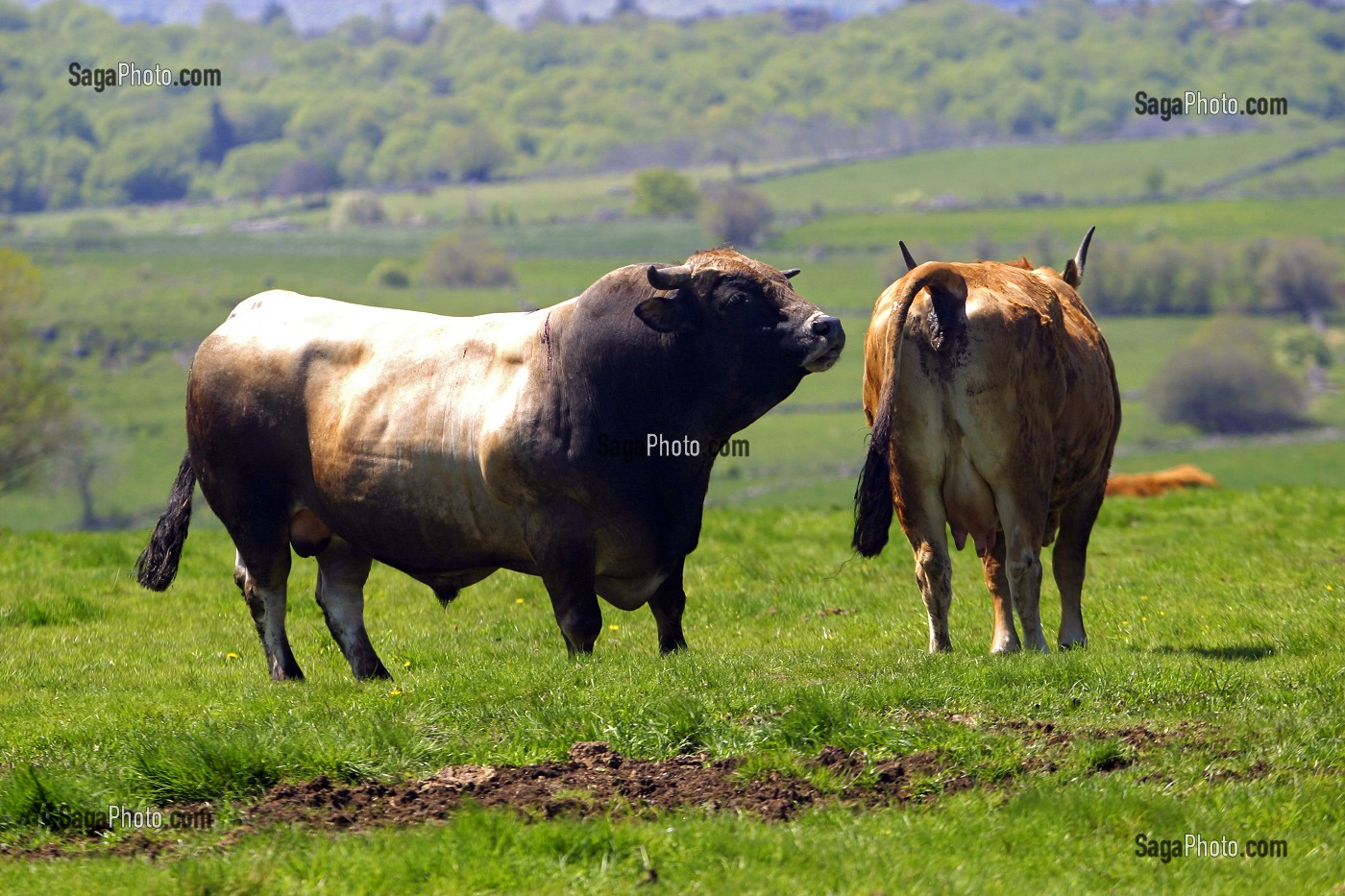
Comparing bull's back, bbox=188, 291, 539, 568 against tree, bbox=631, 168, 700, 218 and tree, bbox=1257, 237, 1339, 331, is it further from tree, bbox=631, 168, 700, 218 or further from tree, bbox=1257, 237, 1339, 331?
tree, bbox=631, 168, 700, 218

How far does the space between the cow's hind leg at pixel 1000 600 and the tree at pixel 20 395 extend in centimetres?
4650

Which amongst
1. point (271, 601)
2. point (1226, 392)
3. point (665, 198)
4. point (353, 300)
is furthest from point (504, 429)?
point (665, 198)

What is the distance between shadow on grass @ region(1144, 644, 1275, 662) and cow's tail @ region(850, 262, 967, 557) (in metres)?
1.96

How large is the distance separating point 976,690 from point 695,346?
2.80m

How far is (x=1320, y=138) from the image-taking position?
19538cm

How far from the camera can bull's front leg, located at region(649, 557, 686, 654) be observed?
10.6 meters

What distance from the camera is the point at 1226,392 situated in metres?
120

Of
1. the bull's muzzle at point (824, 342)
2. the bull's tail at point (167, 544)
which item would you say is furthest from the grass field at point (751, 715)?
the bull's muzzle at point (824, 342)

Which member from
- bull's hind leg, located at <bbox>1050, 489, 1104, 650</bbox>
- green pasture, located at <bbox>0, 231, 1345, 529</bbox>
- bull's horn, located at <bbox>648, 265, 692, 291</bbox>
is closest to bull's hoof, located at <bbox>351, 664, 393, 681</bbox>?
bull's horn, located at <bbox>648, 265, 692, 291</bbox>

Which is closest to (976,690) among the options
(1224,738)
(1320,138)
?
(1224,738)

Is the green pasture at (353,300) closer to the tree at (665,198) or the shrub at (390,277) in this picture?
the shrub at (390,277)

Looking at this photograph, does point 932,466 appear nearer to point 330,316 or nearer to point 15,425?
point 330,316

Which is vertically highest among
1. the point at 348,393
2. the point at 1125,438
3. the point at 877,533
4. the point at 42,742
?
the point at 348,393

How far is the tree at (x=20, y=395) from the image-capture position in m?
54.3
